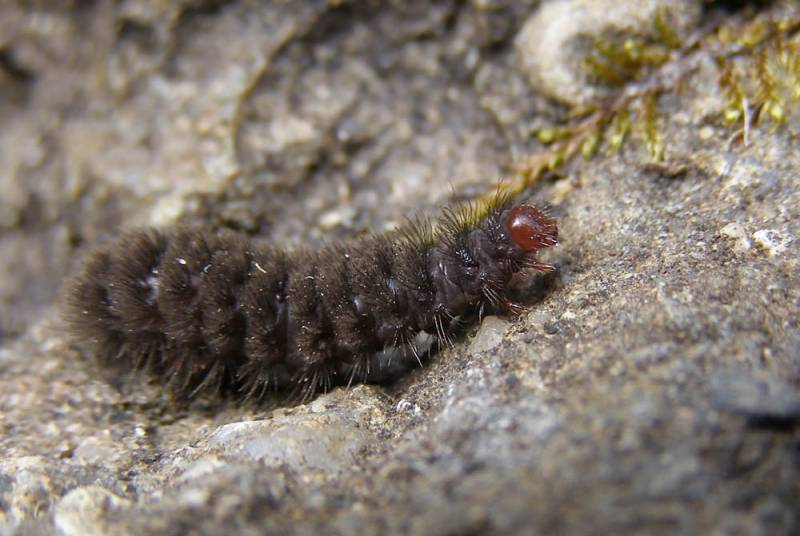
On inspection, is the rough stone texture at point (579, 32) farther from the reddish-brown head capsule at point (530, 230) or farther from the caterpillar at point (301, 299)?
the reddish-brown head capsule at point (530, 230)

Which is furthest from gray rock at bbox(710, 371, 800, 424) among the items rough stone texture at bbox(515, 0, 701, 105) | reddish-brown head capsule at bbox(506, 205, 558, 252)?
rough stone texture at bbox(515, 0, 701, 105)

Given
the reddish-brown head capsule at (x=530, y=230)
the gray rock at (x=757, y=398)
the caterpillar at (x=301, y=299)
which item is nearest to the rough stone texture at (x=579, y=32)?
the caterpillar at (x=301, y=299)

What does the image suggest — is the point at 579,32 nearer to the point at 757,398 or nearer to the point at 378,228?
the point at 378,228

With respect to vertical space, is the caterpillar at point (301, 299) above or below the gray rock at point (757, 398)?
above

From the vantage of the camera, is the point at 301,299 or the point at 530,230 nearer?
the point at 530,230

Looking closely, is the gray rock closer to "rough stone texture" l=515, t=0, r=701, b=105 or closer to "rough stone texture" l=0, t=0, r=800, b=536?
"rough stone texture" l=0, t=0, r=800, b=536

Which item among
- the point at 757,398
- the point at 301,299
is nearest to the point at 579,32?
the point at 301,299

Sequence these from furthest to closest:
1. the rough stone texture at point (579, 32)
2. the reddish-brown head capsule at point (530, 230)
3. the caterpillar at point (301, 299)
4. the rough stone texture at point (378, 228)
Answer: the rough stone texture at point (579, 32)
the caterpillar at point (301, 299)
the reddish-brown head capsule at point (530, 230)
the rough stone texture at point (378, 228)

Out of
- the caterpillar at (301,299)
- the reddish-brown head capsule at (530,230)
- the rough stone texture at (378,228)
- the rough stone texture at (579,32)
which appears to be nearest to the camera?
the rough stone texture at (378,228)
